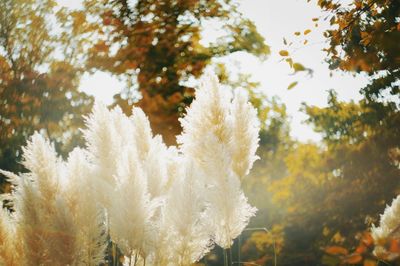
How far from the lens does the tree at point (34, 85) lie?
8039 millimetres

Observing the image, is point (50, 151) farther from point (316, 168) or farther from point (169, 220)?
point (316, 168)

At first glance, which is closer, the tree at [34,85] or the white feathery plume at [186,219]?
the white feathery plume at [186,219]

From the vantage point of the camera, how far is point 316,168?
9.34 meters

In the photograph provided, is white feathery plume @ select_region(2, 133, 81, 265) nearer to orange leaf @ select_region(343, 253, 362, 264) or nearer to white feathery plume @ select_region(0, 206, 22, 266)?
white feathery plume @ select_region(0, 206, 22, 266)

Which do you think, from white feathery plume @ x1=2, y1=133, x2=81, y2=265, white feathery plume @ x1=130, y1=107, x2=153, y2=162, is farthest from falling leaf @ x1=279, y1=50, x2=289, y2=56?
white feathery plume @ x1=2, y1=133, x2=81, y2=265

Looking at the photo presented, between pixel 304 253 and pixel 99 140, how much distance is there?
7545 mm

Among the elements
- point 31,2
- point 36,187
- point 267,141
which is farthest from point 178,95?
point 267,141

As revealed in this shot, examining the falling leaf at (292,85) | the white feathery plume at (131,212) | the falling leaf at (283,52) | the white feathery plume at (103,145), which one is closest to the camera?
the falling leaf at (292,85)

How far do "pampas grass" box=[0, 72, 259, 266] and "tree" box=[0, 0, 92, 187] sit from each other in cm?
543

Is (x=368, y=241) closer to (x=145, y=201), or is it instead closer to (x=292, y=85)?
(x=292, y=85)

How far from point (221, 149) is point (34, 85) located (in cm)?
645

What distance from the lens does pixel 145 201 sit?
8.02 ft

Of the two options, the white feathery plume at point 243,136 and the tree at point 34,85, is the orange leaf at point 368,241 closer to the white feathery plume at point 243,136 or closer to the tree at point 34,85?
the white feathery plume at point 243,136

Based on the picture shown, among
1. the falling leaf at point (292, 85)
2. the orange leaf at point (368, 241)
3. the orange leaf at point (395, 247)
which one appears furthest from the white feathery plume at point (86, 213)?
the orange leaf at point (395, 247)
